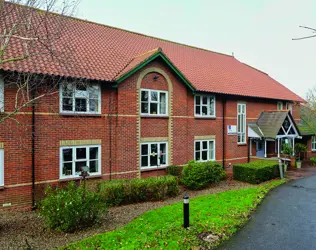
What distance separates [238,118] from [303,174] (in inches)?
230

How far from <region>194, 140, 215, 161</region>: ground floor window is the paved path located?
5.13 meters

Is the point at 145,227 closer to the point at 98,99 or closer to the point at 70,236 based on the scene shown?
the point at 70,236

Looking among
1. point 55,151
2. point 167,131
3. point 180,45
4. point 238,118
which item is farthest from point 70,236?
point 180,45

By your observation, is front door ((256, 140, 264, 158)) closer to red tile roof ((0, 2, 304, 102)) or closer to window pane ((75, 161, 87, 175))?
red tile roof ((0, 2, 304, 102))

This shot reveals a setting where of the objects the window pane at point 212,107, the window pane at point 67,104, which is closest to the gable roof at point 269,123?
the window pane at point 212,107

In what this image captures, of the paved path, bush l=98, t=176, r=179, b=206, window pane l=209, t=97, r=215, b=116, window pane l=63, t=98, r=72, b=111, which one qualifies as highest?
window pane l=209, t=97, r=215, b=116

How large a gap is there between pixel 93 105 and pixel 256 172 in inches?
384

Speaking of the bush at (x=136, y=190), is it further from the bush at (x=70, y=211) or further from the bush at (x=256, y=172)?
the bush at (x=256, y=172)

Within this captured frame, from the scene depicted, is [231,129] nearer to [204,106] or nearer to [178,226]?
[204,106]

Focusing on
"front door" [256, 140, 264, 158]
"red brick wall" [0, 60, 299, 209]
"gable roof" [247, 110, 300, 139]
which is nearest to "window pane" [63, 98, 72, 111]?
"red brick wall" [0, 60, 299, 209]

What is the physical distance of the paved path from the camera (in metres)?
Result: 6.37

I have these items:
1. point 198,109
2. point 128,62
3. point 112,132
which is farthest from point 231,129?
point 112,132

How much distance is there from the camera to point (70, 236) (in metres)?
6.83

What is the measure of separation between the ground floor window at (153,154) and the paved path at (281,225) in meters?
5.70
